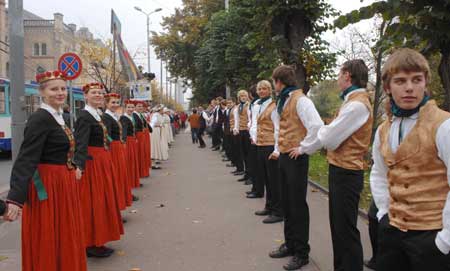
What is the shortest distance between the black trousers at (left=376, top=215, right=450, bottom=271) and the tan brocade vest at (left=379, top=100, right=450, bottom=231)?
0.15 ft

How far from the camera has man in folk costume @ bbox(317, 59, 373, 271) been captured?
12.8 ft

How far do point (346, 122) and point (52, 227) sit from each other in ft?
8.42

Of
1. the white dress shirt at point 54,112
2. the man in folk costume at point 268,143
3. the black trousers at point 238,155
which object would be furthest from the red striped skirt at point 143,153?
the white dress shirt at point 54,112

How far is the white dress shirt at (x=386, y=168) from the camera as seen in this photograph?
7.49 ft

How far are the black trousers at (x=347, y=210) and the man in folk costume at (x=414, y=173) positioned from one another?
127cm

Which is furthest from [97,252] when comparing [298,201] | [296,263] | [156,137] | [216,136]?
[216,136]

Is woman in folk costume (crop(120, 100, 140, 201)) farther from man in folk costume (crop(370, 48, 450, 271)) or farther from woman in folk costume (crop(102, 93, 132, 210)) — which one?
man in folk costume (crop(370, 48, 450, 271))

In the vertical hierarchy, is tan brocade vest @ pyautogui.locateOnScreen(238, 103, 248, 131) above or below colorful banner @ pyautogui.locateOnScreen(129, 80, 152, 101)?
below

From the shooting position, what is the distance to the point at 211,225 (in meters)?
6.95

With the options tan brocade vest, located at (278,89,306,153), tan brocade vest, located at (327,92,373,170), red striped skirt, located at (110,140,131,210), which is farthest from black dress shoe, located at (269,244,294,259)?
red striped skirt, located at (110,140,131,210)

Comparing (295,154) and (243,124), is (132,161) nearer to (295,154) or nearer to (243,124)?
(243,124)

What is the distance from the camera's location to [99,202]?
18.1ft

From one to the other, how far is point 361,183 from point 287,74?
1.57 m

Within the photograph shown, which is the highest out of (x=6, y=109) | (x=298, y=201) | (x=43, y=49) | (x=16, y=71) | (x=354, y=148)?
(x=43, y=49)
